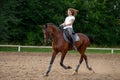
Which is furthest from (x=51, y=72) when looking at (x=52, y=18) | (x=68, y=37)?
(x=52, y=18)

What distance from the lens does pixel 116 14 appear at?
37438mm

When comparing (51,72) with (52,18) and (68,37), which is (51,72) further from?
(52,18)

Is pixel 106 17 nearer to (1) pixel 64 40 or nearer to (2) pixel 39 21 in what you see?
(2) pixel 39 21

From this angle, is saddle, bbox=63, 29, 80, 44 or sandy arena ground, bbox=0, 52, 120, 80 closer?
sandy arena ground, bbox=0, 52, 120, 80

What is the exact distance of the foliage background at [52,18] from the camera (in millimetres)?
30003

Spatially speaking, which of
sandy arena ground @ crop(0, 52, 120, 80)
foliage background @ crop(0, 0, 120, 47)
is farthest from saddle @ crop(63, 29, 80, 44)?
foliage background @ crop(0, 0, 120, 47)

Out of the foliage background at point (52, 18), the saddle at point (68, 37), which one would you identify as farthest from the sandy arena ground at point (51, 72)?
the foliage background at point (52, 18)

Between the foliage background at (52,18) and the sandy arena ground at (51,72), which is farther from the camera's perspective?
the foliage background at (52,18)

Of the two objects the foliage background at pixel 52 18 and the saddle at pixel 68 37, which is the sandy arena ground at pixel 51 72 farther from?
the foliage background at pixel 52 18

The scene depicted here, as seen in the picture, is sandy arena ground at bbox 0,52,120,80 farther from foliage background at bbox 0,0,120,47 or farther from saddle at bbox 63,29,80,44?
foliage background at bbox 0,0,120,47

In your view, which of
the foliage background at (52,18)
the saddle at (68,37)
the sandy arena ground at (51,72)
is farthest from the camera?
the foliage background at (52,18)

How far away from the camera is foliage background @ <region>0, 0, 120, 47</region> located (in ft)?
98.4

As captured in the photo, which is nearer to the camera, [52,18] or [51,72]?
[51,72]

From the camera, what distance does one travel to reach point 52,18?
3338 cm
